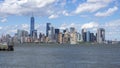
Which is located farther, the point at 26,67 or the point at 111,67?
the point at 111,67

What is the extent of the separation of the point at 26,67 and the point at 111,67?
2373cm

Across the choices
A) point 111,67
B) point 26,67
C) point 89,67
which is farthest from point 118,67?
point 26,67

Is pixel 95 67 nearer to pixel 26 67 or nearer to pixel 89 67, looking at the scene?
pixel 89 67

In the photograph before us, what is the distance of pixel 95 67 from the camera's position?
9475 cm

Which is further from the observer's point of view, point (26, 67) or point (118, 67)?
point (118, 67)

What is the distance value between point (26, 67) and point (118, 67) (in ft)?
83.9

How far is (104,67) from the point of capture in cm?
9662

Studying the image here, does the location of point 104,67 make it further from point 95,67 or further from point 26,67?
point 26,67

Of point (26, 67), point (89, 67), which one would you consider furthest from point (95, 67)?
point (26, 67)

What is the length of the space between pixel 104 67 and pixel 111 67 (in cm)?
192

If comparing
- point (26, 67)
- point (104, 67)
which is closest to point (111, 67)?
point (104, 67)

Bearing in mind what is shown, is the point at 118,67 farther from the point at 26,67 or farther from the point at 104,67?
the point at 26,67

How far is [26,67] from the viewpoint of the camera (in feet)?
296

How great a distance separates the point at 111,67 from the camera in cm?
9638
